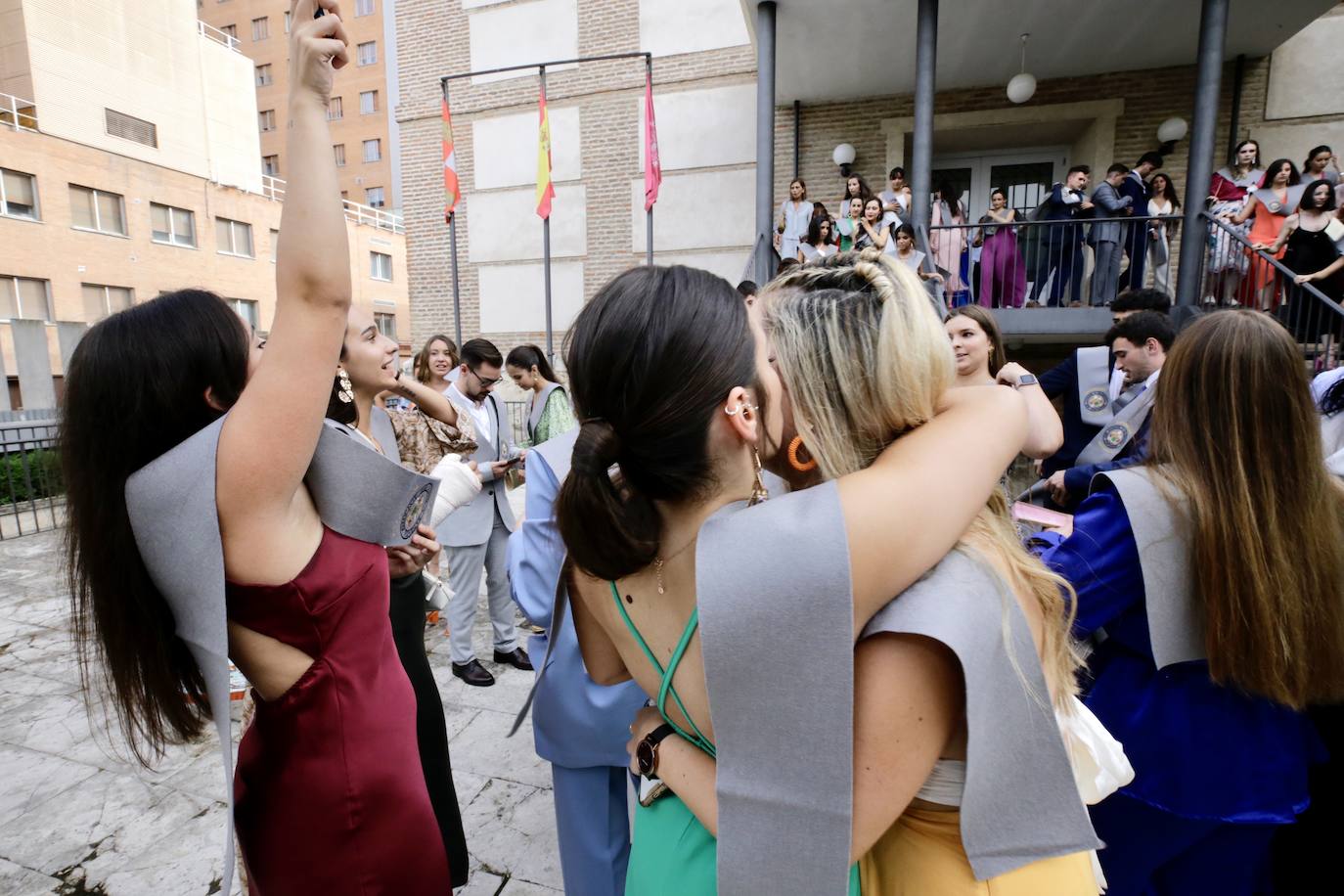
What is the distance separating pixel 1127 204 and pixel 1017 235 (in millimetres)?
1074

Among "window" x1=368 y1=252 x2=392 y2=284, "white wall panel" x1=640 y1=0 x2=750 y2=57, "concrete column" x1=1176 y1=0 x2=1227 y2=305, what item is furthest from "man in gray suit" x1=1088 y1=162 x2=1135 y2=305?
"window" x1=368 y1=252 x2=392 y2=284

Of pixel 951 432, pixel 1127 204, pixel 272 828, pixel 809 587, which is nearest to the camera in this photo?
pixel 809 587

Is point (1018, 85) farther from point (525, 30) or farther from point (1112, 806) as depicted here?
point (1112, 806)

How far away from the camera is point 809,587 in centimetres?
73

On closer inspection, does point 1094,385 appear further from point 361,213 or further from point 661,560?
point 361,213

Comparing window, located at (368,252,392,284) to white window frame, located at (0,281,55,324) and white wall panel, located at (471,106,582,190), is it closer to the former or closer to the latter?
white window frame, located at (0,281,55,324)

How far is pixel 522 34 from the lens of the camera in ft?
36.4

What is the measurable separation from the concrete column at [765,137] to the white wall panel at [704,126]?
2.65 metres

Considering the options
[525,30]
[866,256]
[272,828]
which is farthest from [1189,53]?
[272,828]

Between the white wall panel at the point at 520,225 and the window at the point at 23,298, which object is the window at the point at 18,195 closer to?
the window at the point at 23,298

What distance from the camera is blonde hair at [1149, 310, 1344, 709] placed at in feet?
4.56

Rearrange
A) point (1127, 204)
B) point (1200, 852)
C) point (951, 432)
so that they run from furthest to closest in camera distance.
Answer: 1. point (1127, 204)
2. point (1200, 852)
3. point (951, 432)

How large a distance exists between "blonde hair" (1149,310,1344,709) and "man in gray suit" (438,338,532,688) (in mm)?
3203

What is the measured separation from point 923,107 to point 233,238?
1209 inches
